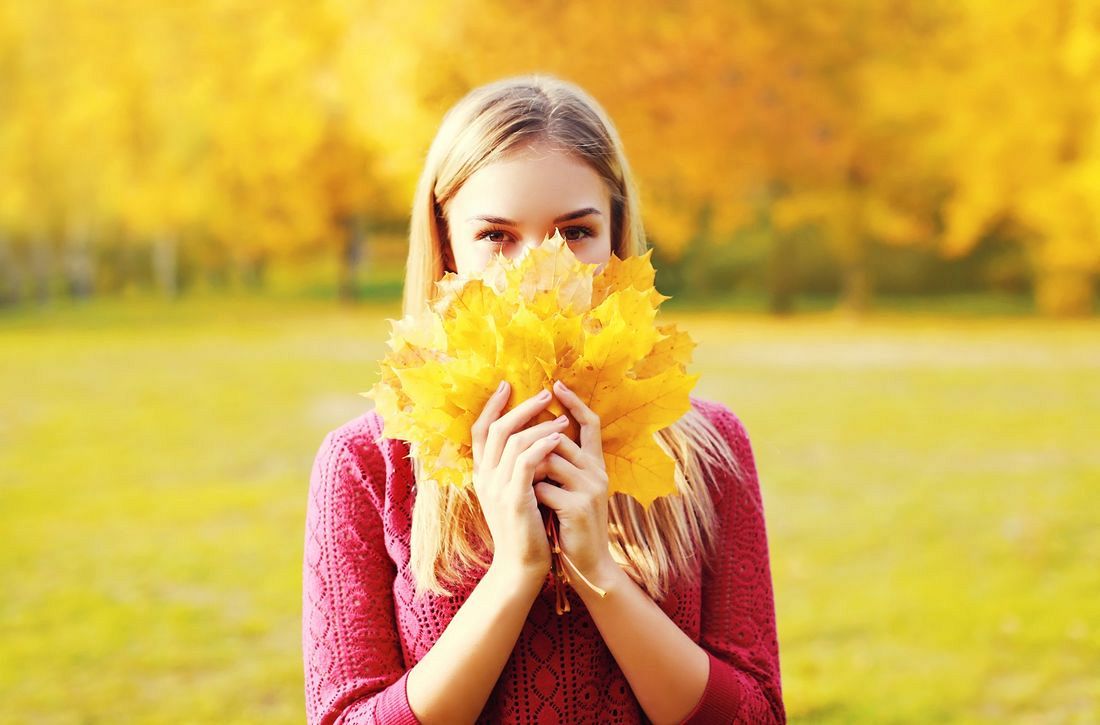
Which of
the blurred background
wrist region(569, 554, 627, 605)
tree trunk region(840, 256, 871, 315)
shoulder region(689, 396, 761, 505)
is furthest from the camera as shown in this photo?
tree trunk region(840, 256, 871, 315)

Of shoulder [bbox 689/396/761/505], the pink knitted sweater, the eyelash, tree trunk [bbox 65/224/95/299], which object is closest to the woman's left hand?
the pink knitted sweater

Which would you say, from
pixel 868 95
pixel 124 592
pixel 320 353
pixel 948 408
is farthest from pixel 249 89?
pixel 124 592

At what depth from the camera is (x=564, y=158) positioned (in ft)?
6.60

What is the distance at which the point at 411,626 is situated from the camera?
6.51 feet

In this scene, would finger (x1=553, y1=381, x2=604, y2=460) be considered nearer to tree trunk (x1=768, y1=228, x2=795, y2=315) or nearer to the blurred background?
the blurred background

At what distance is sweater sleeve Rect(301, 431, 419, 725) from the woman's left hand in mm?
443

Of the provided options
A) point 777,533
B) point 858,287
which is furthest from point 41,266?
point 777,533

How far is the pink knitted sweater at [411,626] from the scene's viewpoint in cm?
195

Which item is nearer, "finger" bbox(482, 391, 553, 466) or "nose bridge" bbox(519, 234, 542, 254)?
"finger" bbox(482, 391, 553, 466)

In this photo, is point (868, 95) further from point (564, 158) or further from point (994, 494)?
point (564, 158)

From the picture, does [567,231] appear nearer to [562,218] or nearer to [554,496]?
[562,218]

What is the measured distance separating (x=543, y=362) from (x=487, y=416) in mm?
130

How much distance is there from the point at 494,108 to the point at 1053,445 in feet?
31.9

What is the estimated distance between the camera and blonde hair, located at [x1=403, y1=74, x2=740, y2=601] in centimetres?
200
